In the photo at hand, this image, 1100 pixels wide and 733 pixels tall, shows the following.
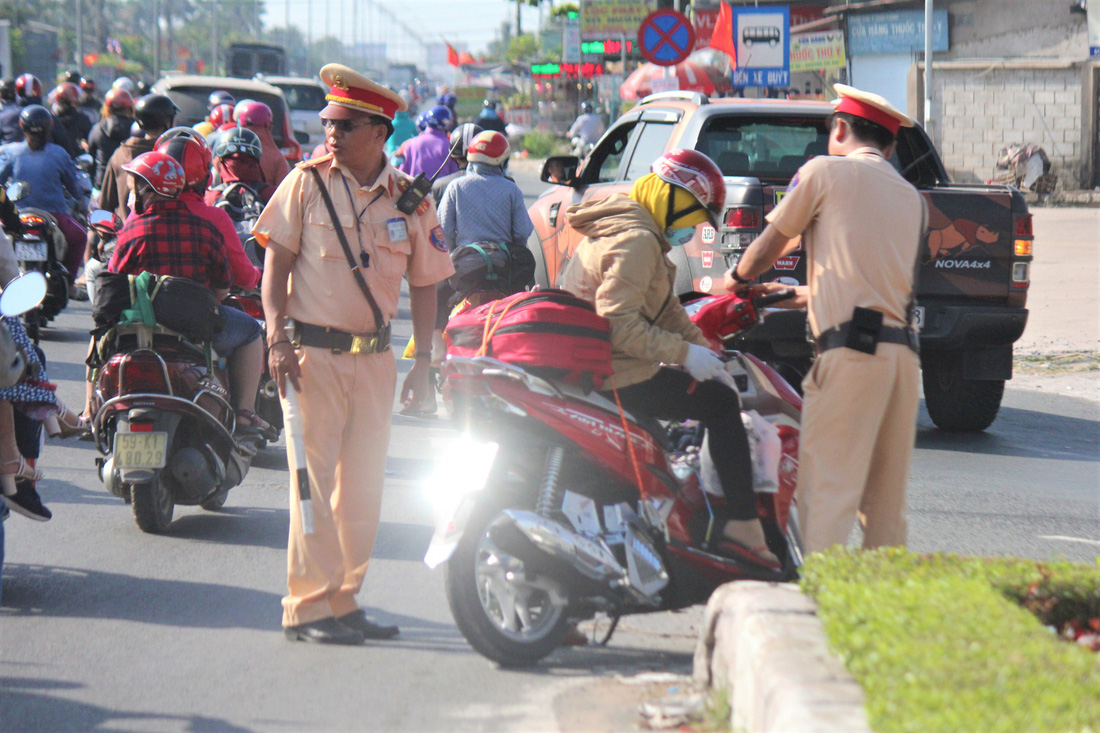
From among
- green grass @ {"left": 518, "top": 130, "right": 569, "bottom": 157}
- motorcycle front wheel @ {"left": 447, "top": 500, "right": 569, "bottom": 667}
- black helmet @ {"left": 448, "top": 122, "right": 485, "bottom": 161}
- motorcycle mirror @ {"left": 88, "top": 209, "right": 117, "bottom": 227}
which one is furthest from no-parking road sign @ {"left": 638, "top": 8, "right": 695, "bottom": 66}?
green grass @ {"left": 518, "top": 130, "right": 569, "bottom": 157}

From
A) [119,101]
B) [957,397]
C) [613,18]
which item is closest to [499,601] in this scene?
[957,397]

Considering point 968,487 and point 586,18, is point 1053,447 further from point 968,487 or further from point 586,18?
point 586,18

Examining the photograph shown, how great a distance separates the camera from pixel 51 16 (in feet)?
340

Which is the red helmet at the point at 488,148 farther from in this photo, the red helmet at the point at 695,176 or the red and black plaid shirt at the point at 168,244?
the red helmet at the point at 695,176

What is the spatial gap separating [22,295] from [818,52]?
2129 centimetres

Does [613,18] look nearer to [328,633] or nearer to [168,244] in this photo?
[168,244]

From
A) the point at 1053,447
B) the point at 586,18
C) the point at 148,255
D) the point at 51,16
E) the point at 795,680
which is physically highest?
the point at 51,16

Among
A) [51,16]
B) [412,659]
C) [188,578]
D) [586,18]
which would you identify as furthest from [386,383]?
[51,16]

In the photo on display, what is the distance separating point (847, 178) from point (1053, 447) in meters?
4.65

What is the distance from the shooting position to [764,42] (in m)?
16.9

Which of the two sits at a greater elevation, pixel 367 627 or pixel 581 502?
pixel 581 502

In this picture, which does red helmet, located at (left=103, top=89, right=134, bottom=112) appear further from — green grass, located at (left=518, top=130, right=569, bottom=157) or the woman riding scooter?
green grass, located at (left=518, top=130, right=569, bottom=157)

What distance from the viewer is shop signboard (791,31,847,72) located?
74.3 feet

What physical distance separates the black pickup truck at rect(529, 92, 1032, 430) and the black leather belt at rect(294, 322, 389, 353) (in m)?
2.96
